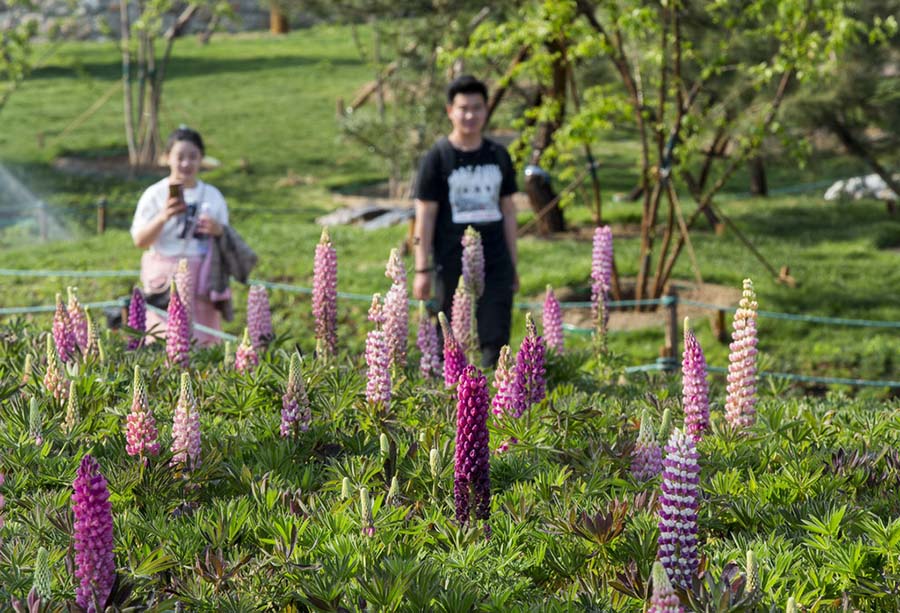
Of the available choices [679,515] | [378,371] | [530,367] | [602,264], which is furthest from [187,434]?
[602,264]

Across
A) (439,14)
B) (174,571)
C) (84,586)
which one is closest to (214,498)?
(174,571)

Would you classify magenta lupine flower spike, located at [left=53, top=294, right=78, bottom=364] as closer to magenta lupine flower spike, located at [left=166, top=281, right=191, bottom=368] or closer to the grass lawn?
magenta lupine flower spike, located at [left=166, top=281, right=191, bottom=368]

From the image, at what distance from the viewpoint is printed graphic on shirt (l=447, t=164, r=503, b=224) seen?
7.14 metres

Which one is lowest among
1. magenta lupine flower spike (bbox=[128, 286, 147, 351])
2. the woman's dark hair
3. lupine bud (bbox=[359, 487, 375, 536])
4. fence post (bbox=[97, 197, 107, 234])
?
fence post (bbox=[97, 197, 107, 234])

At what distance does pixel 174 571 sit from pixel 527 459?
121 cm

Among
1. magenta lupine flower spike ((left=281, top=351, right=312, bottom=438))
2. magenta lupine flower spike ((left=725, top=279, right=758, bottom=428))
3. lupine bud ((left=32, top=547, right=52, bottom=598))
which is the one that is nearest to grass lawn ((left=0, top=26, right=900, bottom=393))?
magenta lupine flower spike ((left=725, top=279, right=758, bottom=428))

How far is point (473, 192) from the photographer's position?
716 centimetres

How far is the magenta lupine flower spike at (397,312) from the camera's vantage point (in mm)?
4566

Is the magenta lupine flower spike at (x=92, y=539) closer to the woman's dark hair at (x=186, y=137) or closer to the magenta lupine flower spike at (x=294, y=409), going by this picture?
the magenta lupine flower spike at (x=294, y=409)

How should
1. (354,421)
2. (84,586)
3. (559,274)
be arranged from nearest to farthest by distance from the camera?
(84,586) < (354,421) < (559,274)

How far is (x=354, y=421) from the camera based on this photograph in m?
4.07

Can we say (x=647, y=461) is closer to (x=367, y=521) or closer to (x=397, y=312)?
(x=367, y=521)

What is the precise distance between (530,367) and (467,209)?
322cm

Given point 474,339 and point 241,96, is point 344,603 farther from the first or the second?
point 241,96
